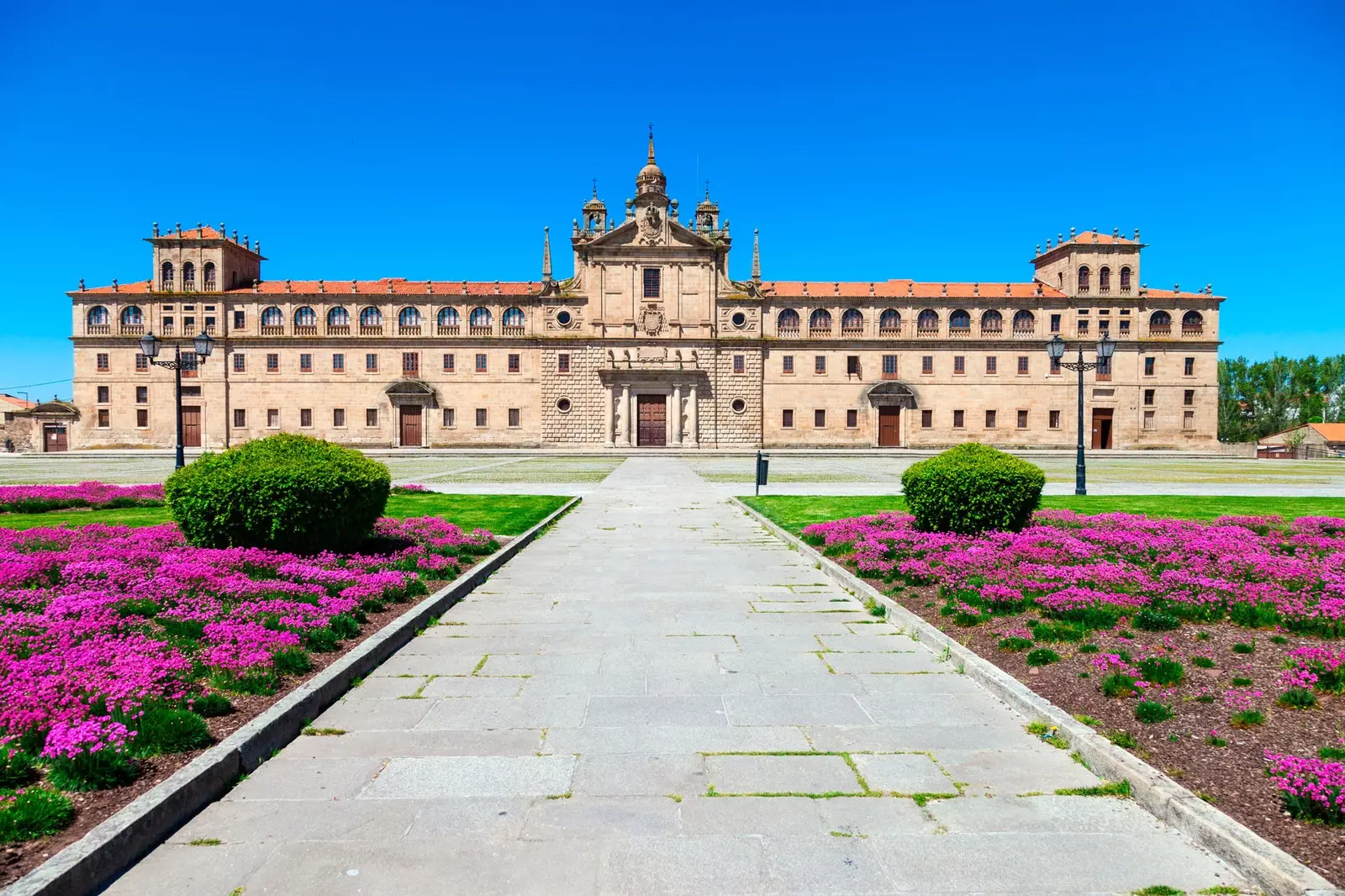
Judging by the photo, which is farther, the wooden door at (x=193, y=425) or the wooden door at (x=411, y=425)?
the wooden door at (x=411, y=425)

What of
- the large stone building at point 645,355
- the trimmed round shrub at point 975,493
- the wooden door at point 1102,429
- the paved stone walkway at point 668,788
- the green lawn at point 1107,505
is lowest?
the paved stone walkway at point 668,788

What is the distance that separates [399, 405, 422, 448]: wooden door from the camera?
57938 millimetres

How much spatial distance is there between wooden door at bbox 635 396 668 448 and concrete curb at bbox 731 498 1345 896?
169 ft

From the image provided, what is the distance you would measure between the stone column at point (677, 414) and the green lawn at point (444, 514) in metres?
37.9

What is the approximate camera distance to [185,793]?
157 inches

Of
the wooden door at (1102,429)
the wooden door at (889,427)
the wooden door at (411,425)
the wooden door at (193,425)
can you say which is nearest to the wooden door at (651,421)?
the wooden door at (411,425)

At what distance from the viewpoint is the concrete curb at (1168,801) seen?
3293 millimetres

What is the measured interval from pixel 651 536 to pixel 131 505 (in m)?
12.8

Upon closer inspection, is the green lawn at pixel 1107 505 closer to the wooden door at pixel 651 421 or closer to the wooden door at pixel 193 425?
the wooden door at pixel 651 421

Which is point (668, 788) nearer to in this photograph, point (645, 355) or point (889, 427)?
point (645, 355)

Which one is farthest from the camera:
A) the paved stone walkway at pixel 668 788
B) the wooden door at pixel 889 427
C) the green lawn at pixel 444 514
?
the wooden door at pixel 889 427

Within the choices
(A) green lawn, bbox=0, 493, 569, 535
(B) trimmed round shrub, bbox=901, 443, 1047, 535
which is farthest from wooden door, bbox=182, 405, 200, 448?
(B) trimmed round shrub, bbox=901, 443, 1047, 535

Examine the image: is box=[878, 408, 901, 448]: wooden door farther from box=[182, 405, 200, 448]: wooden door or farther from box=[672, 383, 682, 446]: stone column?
box=[182, 405, 200, 448]: wooden door

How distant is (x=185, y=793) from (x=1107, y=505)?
61.3 ft
